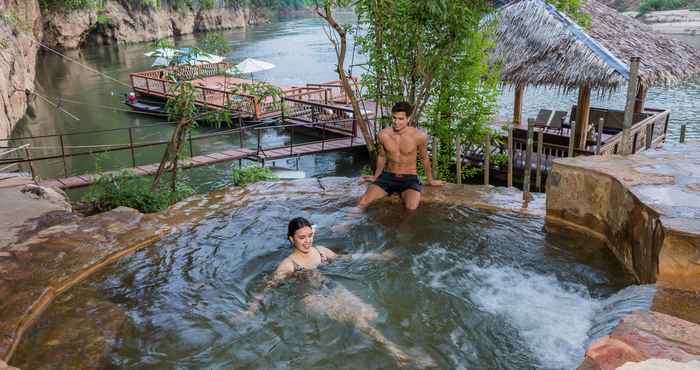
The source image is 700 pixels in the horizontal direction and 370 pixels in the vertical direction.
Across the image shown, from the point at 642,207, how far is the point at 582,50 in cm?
665

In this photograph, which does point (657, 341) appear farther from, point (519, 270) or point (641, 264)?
point (519, 270)

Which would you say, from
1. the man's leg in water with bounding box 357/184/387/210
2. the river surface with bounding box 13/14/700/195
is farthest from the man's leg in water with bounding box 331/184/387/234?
the river surface with bounding box 13/14/700/195

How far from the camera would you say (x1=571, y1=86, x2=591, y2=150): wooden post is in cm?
1076

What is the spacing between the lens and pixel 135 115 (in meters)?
22.9

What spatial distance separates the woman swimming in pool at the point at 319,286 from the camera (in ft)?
15.4

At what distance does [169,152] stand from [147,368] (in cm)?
497

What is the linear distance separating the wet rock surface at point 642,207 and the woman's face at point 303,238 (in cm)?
291

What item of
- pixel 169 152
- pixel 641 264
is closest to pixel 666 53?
pixel 641 264

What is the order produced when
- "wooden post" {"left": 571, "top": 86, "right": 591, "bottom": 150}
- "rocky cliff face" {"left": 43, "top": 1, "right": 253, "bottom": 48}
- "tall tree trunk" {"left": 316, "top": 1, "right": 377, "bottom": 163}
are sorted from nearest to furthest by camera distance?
1. "tall tree trunk" {"left": 316, "top": 1, "right": 377, "bottom": 163}
2. "wooden post" {"left": 571, "top": 86, "right": 591, "bottom": 150}
3. "rocky cliff face" {"left": 43, "top": 1, "right": 253, "bottom": 48}

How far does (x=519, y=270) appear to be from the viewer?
5.32 m

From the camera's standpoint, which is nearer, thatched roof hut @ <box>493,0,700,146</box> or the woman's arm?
the woman's arm

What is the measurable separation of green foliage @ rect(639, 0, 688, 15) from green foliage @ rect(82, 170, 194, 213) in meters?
48.9

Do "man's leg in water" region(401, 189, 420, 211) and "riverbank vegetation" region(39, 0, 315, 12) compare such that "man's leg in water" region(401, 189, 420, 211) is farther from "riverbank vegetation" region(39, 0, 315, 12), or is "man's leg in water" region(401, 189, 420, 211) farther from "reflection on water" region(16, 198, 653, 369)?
"riverbank vegetation" region(39, 0, 315, 12)

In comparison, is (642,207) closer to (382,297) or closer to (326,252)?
(382,297)
